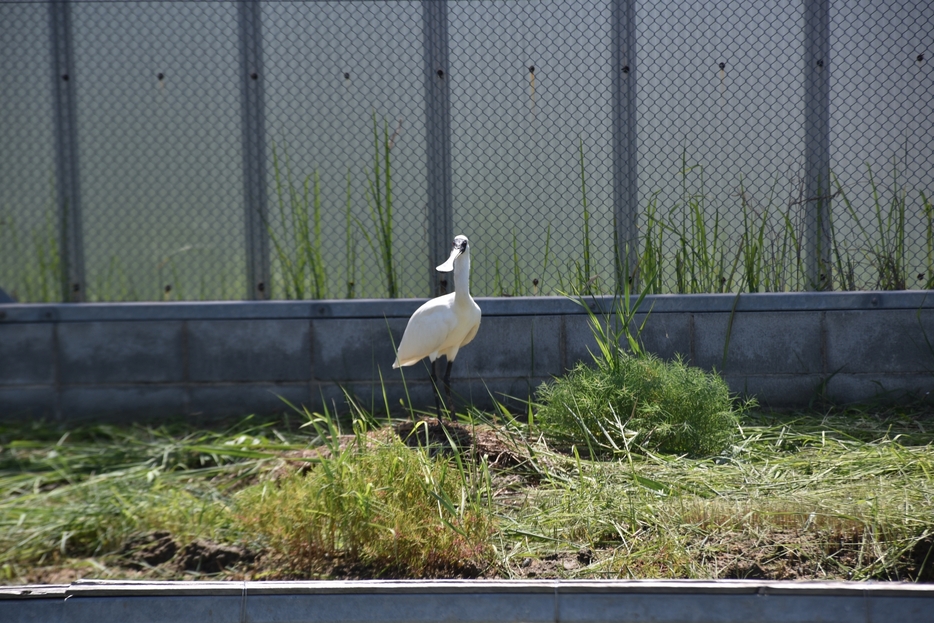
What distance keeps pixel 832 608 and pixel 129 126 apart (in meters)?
5.22

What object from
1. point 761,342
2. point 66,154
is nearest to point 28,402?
point 66,154

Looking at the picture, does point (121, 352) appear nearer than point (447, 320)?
No

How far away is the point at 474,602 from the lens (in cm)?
230

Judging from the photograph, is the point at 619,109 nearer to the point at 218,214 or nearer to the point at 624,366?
the point at 624,366

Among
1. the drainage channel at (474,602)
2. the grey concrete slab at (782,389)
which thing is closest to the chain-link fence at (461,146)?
the grey concrete slab at (782,389)

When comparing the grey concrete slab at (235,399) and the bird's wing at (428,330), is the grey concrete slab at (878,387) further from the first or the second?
the grey concrete slab at (235,399)

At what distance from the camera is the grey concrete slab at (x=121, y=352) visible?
507 cm

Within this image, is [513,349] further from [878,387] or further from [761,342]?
[878,387]

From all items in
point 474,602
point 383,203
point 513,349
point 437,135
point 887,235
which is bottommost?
point 474,602

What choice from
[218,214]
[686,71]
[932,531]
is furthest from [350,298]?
[932,531]

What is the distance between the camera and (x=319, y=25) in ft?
17.4

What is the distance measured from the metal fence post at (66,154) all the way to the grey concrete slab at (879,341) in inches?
198

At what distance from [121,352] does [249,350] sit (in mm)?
852

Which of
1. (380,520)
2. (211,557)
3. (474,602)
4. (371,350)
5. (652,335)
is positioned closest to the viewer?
(474,602)
